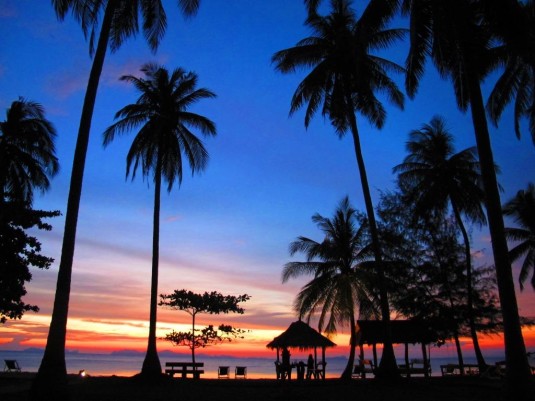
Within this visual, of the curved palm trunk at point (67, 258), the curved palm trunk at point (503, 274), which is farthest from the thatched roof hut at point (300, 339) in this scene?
the curved palm trunk at point (67, 258)

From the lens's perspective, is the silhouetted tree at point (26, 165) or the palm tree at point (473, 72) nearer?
the palm tree at point (473, 72)

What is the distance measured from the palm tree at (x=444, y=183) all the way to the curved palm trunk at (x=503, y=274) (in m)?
16.5

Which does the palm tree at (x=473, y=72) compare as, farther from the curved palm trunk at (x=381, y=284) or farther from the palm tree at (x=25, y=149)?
the palm tree at (x=25, y=149)

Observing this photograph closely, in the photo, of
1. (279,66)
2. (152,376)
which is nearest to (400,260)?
(279,66)

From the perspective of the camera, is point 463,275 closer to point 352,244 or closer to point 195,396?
point 352,244

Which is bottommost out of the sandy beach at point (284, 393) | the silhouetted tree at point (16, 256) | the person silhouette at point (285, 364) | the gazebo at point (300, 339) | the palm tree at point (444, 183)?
the sandy beach at point (284, 393)

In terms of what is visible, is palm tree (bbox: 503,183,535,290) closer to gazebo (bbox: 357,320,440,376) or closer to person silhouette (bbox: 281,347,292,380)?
gazebo (bbox: 357,320,440,376)

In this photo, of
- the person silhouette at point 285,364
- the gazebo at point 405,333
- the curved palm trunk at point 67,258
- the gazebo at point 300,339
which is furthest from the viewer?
the gazebo at point 405,333

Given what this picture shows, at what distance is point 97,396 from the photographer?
14703 millimetres

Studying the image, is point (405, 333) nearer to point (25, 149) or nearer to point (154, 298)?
point (154, 298)

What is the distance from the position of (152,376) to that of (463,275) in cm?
1995

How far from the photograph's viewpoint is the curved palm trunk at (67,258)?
1138 cm

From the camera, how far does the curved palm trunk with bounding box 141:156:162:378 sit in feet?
64.1

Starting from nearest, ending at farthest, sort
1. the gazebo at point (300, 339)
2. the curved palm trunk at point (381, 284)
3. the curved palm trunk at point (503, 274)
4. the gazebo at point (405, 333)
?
the curved palm trunk at point (503, 274) < the curved palm trunk at point (381, 284) < the gazebo at point (300, 339) < the gazebo at point (405, 333)
